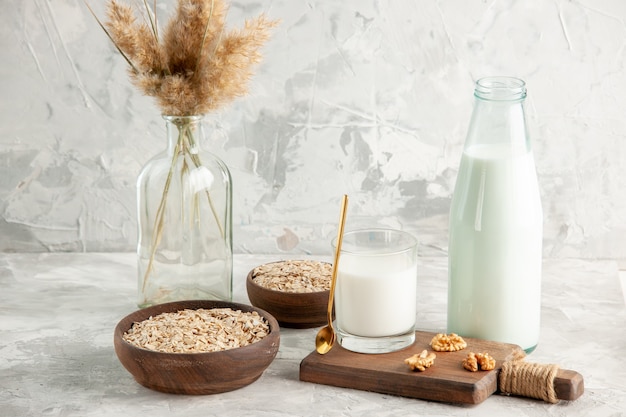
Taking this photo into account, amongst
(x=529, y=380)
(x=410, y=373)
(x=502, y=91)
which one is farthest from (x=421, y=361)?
(x=502, y=91)

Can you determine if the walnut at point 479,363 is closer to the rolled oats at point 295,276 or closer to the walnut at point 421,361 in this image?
the walnut at point 421,361

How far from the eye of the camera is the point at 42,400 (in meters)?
1.00

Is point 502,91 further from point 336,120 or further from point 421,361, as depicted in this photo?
point 336,120

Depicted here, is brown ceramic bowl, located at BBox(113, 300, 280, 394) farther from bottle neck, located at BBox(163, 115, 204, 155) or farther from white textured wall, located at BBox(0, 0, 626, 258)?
white textured wall, located at BBox(0, 0, 626, 258)

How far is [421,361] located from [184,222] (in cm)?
43

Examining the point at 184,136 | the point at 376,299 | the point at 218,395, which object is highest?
the point at 184,136

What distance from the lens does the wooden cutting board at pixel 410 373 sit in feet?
3.21

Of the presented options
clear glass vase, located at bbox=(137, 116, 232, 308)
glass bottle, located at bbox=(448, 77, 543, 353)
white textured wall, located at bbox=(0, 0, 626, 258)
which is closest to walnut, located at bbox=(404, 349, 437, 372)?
glass bottle, located at bbox=(448, 77, 543, 353)

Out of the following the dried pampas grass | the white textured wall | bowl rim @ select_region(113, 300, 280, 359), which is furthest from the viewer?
the white textured wall

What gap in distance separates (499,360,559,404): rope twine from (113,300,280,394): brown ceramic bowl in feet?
0.87

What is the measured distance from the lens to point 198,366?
0.97 meters

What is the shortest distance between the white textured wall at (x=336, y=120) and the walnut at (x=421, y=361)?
0.58 metres

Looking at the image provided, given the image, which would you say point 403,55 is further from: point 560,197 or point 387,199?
point 560,197

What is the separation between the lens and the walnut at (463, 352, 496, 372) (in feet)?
3.29
